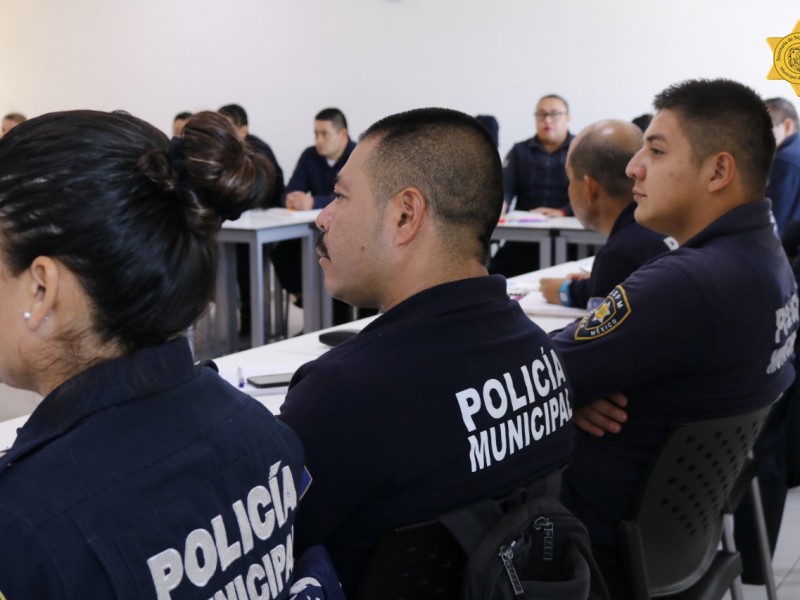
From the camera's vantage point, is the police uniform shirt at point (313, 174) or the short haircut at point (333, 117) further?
the police uniform shirt at point (313, 174)

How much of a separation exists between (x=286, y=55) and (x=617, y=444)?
265 inches

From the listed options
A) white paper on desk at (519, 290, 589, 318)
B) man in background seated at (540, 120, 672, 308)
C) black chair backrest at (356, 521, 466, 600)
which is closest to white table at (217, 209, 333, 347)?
white paper on desk at (519, 290, 589, 318)

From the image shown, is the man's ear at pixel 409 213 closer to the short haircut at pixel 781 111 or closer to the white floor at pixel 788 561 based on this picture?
the white floor at pixel 788 561

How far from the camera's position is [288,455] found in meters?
0.95

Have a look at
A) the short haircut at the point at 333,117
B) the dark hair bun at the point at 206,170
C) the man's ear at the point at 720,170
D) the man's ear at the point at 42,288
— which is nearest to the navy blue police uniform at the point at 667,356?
the man's ear at the point at 720,170

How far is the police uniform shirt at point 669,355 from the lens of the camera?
1640 millimetres

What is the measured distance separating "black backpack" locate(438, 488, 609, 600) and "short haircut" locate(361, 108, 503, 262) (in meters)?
0.42

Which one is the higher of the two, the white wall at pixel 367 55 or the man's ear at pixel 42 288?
the white wall at pixel 367 55

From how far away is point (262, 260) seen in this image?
16.5 feet

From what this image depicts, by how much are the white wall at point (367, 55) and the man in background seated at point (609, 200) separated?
4.29 m

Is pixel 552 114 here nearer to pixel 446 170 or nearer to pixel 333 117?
pixel 333 117

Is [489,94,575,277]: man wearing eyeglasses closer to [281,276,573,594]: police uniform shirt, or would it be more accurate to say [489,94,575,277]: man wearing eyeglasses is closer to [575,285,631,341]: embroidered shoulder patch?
[575,285,631,341]: embroidered shoulder patch

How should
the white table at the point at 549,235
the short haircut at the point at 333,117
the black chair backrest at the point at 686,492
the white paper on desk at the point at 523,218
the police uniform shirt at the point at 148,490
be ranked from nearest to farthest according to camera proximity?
1. the police uniform shirt at the point at 148,490
2. the black chair backrest at the point at 686,492
3. the white table at the point at 549,235
4. the white paper on desk at the point at 523,218
5. the short haircut at the point at 333,117

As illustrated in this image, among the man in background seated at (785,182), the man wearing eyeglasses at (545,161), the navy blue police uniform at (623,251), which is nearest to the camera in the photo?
the navy blue police uniform at (623,251)
